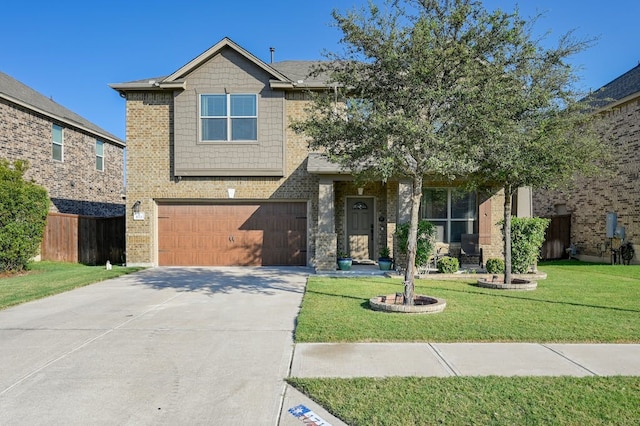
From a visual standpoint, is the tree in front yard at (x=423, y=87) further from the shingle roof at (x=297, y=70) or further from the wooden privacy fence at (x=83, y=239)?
the wooden privacy fence at (x=83, y=239)

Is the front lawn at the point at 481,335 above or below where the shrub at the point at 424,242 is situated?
below

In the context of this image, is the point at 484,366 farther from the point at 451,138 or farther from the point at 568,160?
the point at 568,160

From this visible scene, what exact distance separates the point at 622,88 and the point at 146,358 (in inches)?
708

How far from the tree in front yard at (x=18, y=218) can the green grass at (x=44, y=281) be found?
58cm

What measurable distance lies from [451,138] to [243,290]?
5671 millimetres

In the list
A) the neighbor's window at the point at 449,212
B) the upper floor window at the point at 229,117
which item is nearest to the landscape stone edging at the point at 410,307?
the neighbor's window at the point at 449,212

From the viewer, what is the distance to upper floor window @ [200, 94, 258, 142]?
13.6m

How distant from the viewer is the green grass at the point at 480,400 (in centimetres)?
330

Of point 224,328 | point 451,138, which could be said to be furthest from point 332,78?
point 224,328

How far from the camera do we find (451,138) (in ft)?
22.1

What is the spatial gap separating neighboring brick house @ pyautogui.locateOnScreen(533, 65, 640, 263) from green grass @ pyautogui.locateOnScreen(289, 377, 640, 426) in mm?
10622

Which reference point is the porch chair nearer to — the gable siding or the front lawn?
the front lawn

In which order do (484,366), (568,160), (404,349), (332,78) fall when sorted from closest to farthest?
(484,366)
(404,349)
(332,78)
(568,160)

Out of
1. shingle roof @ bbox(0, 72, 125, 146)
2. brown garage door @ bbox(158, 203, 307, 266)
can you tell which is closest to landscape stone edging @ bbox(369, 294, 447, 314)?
brown garage door @ bbox(158, 203, 307, 266)
